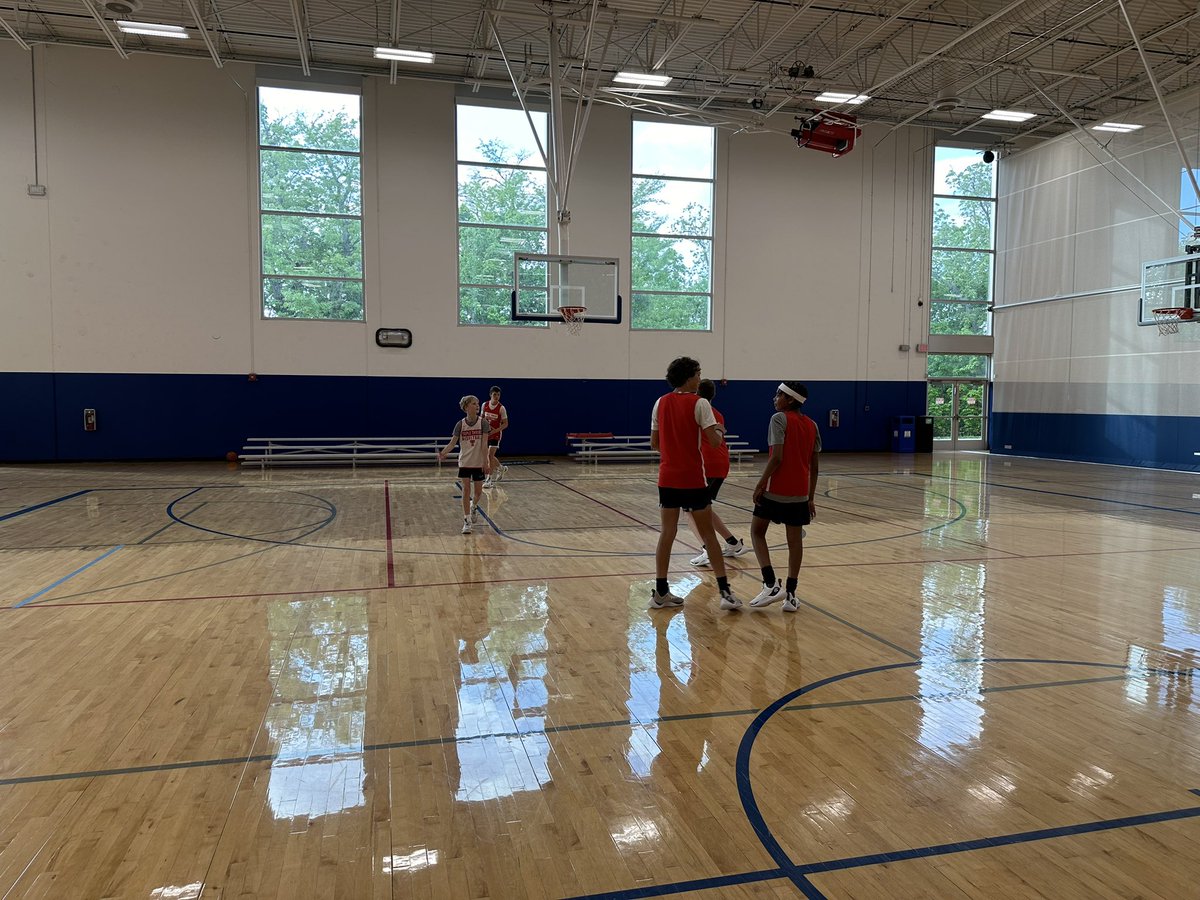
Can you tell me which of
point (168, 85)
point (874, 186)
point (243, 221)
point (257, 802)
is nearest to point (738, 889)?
point (257, 802)

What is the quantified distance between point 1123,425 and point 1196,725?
729 inches

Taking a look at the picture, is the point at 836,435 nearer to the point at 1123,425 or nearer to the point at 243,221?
the point at 1123,425

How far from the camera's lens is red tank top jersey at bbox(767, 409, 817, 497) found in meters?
5.39

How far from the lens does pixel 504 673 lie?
4.33 m

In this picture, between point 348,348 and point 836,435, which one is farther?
point 836,435

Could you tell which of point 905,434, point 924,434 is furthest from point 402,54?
point 924,434

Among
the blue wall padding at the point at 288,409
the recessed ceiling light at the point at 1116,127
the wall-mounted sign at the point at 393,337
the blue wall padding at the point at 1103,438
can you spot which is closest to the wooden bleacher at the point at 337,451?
the blue wall padding at the point at 288,409

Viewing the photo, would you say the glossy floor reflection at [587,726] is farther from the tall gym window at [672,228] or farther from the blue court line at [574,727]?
the tall gym window at [672,228]

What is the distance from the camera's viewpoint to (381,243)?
61.5 ft

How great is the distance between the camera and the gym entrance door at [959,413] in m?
23.5

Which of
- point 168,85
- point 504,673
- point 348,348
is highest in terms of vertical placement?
point 168,85

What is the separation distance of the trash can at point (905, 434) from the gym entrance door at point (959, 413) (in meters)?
1.48

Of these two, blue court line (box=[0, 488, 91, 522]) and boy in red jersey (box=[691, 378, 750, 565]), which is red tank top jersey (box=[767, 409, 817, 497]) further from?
blue court line (box=[0, 488, 91, 522])

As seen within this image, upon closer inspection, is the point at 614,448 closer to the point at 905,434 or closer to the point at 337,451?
the point at 337,451
